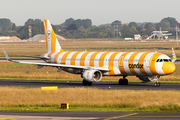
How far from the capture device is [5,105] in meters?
29.3

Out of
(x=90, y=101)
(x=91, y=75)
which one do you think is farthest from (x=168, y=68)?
(x=90, y=101)

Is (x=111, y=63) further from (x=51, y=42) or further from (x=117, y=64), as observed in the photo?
(x=51, y=42)

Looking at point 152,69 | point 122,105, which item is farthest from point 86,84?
point 122,105

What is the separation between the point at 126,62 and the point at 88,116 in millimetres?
23200

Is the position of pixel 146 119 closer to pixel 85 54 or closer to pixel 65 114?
pixel 65 114

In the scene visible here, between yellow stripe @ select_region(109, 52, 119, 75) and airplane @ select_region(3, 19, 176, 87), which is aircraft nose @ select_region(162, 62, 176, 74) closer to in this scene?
airplane @ select_region(3, 19, 176, 87)

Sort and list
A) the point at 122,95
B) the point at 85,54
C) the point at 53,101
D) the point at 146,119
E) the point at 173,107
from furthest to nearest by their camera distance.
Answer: the point at 85,54 < the point at 122,95 < the point at 53,101 < the point at 173,107 < the point at 146,119

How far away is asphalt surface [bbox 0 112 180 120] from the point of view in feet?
71.7

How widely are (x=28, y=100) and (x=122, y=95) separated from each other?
8.50 meters

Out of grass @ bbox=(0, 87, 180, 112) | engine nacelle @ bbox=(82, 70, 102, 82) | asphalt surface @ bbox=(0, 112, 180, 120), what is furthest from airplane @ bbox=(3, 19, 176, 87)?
asphalt surface @ bbox=(0, 112, 180, 120)

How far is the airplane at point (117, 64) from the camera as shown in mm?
42844

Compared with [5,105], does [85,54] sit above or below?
above

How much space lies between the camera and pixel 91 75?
4572 cm

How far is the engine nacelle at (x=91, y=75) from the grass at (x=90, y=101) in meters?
10.6
